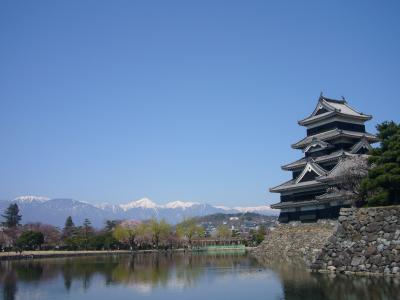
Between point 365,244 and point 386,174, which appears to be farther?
point 386,174

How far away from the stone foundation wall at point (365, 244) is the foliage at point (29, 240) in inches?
2241

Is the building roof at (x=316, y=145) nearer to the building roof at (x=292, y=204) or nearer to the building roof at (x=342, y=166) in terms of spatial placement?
the building roof at (x=342, y=166)

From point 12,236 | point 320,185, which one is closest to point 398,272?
point 320,185

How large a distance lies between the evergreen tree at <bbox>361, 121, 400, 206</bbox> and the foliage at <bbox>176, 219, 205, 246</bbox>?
2754 inches

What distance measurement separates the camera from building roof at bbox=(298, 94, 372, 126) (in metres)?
45.0

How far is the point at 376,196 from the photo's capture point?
980 inches

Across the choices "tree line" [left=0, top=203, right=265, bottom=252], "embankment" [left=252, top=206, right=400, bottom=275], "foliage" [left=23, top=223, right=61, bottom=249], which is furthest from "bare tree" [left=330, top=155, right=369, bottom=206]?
"foliage" [left=23, top=223, right=61, bottom=249]

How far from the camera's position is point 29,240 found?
236 ft

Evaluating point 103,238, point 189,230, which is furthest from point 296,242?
point 189,230

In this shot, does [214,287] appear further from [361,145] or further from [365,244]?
[361,145]

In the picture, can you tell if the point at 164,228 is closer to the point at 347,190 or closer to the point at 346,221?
the point at 347,190

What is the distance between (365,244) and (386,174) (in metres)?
4.27

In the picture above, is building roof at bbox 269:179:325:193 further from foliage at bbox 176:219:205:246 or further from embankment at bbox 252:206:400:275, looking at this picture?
foliage at bbox 176:219:205:246

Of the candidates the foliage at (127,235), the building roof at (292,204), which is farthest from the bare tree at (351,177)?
the foliage at (127,235)
